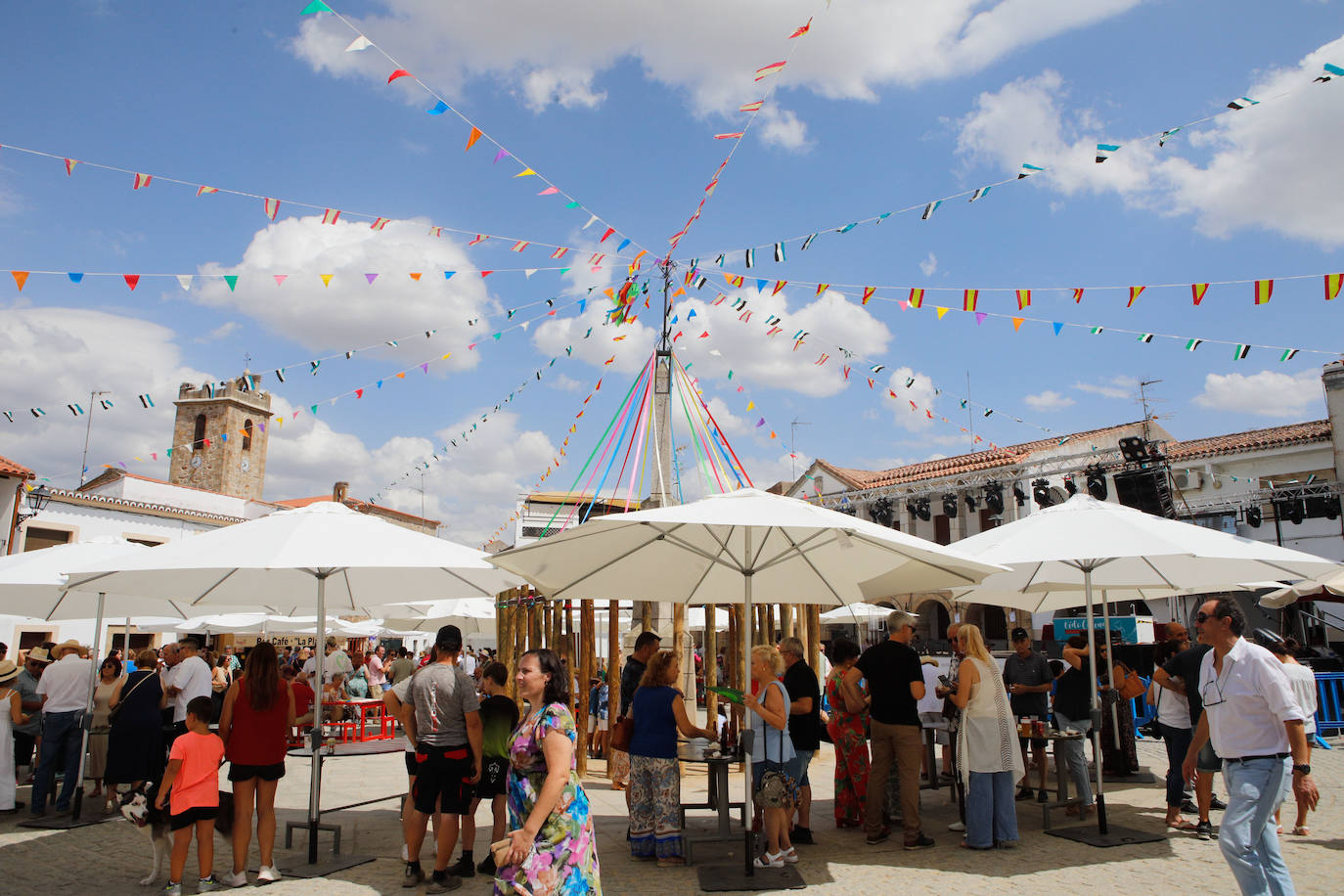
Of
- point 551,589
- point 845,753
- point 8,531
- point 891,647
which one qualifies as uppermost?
point 8,531

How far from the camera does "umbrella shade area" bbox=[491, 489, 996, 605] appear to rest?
5.06m

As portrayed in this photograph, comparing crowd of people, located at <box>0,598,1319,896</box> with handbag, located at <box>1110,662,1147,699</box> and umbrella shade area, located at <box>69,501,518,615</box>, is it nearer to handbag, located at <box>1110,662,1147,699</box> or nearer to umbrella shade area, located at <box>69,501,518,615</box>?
handbag, located at <box>1110,662,1147,699</box>

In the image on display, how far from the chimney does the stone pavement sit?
17606mm

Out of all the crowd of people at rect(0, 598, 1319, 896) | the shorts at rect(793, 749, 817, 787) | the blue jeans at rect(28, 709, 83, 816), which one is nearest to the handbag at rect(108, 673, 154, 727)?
the crowd of people at rect(0, 598, 1319, 896)

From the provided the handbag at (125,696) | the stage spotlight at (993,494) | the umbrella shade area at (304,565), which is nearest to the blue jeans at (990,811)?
the umbrella shade area at (304,565)

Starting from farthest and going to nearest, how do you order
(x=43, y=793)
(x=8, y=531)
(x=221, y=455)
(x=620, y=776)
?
1. (x=221, y=455)
2. (x=8, y=531)
3. (x=620, y=776)
4. (x=43, y=793)

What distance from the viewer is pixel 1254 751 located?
388cm

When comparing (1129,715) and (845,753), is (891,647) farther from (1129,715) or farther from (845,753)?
(1129,715)

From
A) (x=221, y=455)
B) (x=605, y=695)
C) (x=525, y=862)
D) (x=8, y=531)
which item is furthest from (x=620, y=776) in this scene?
(x=221, y=455)

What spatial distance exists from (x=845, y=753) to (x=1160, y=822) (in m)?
2.38

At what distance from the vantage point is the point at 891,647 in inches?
244

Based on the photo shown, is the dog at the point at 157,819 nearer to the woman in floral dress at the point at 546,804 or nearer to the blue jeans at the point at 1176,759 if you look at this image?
the woman in floral dress at the point at 546,804

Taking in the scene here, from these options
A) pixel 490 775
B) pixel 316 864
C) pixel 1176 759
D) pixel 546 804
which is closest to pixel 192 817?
pixel 316 864

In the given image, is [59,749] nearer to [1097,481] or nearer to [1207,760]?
[1207,760]
